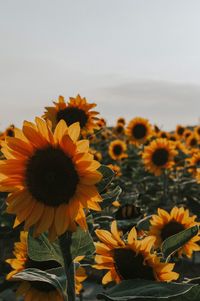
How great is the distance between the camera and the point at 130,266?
78.6 inches

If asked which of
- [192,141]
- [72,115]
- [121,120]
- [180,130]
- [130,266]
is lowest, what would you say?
[192,141]

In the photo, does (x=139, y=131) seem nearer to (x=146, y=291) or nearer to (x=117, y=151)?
(x=117, y=151)

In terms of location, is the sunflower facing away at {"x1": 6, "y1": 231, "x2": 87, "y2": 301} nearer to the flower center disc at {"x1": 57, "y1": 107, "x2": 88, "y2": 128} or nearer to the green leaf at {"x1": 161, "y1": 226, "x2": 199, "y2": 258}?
the green leaf at {"x1": 161, "y1": 226, "x2": 199, "y2": 258}

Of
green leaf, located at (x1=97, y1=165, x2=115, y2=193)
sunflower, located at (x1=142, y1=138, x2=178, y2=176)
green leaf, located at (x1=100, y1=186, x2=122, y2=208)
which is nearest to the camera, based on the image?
green leaf, located at (x1=97, y1=165, x2=115, y2=193)

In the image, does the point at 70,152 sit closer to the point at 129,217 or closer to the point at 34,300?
the point at 34,300

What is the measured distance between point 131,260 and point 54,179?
486 mm

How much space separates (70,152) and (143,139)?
9.10m

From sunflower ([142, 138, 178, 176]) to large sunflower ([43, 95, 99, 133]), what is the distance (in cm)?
431

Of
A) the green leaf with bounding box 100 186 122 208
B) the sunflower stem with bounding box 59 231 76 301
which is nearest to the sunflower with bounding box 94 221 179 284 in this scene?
the green leaf with bounding box 100 186 122 208

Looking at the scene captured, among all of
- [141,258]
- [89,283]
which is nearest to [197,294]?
[141,258]

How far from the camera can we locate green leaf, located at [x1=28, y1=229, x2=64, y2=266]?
6.44 ft

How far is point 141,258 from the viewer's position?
1.97m

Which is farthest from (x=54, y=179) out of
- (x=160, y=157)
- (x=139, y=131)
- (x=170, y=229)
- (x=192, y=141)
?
(x=192, y=141)

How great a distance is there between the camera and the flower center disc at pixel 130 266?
1.96 metres
